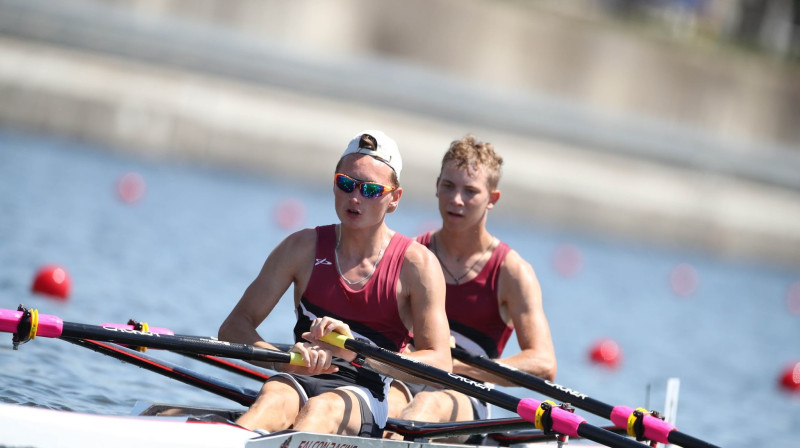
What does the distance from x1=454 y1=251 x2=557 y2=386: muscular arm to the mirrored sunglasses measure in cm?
138

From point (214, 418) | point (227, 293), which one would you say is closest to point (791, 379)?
point (227, 293)

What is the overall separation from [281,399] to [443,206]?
1.76 meters

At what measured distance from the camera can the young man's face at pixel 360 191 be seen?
4.66 m

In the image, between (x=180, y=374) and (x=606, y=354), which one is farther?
(x=606, y=354)

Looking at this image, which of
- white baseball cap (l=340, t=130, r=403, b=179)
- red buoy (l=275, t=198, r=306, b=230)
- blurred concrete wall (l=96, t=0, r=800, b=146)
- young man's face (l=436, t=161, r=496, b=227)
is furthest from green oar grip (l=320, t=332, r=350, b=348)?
blurred concrete wall (l=96, t=0, r=800, b=146)

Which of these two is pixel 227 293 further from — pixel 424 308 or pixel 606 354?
pixel 424 308

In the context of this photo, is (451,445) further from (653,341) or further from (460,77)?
(460,77)

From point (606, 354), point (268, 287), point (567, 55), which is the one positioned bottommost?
point (268, 287)

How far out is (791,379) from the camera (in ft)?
37.0

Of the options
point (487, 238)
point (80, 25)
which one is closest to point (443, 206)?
point (487, 238)

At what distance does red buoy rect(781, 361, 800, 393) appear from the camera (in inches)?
442

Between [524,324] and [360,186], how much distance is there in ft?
5.26

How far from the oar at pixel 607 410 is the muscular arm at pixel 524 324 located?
104 millimetres

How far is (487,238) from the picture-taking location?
5.96 m
